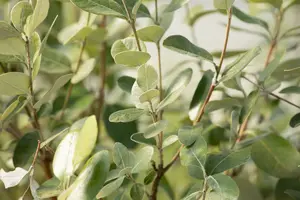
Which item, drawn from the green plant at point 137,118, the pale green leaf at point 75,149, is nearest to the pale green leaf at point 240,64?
the green plant at point 137,118

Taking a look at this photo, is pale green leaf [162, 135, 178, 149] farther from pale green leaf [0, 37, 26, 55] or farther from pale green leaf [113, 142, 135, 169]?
pale green leaf [0, 37, 26, 55]

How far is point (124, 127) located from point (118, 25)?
0.12m

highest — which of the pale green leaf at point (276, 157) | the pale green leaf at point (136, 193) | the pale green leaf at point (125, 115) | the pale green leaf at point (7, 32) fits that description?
the pale green leaf at point (7, 32)

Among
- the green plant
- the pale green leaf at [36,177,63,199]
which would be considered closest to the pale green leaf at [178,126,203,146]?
the green plant

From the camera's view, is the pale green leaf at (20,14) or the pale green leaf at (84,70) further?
the pale green leaf at (84,70)

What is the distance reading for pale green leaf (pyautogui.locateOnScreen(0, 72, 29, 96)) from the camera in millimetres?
406

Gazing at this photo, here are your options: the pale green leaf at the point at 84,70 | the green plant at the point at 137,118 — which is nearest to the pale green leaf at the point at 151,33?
the green plant at the point at 137,118

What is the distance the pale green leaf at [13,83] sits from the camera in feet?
1.33

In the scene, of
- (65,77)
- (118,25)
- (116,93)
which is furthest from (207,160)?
(116,93)

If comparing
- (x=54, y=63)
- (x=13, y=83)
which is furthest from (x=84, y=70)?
(x=13, y=83)

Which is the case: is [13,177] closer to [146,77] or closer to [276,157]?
[146,77]

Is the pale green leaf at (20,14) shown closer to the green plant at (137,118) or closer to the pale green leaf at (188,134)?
the green plant at (137,118)

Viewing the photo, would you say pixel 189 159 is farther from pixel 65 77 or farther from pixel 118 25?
pixel 118 25

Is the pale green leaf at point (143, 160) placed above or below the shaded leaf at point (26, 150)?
above
